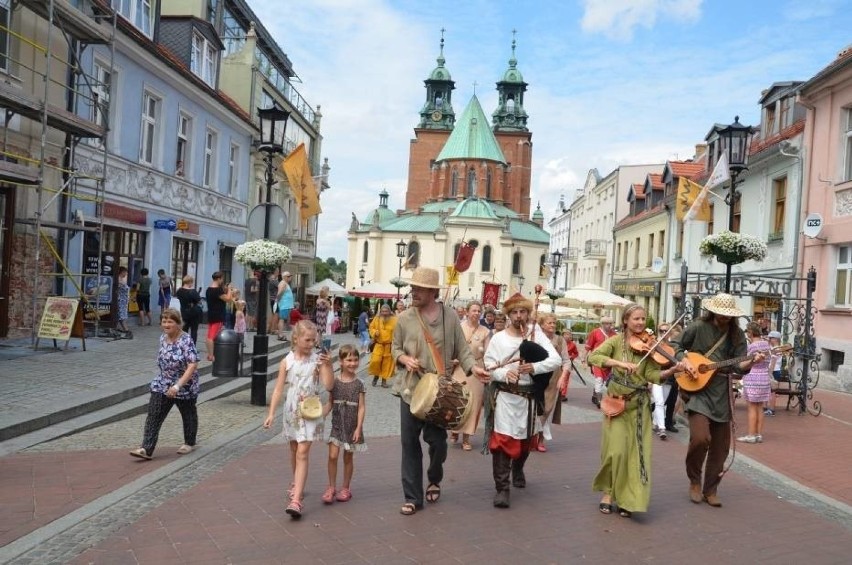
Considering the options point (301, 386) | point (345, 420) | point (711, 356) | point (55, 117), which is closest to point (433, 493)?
point (345, 420)

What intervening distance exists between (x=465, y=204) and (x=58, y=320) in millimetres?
73992

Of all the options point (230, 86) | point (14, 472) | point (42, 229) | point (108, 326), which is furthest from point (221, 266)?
point (14, 472)

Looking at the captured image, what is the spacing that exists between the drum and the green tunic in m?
1.97

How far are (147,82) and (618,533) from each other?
54.4 ft

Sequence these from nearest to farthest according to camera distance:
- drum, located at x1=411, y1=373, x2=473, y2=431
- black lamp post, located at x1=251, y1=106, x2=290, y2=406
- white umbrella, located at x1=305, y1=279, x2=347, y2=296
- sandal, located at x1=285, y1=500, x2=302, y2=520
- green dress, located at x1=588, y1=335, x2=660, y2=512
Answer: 1. sandal, located at x1=285, y1=500, x2=302, y2=520
2. drum, located at x1=411, y1=373, x2=473, y2=431
3. green dress, located at x1=588, y1=335, x2=660, y2=512
4. black lamp post, located at x1=251, y1=106, x2=290, y2=406
5. white umbrella, located at x1=305, y1=279, x2=347, y2=296

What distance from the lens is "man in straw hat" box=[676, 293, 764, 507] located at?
6.49 metres

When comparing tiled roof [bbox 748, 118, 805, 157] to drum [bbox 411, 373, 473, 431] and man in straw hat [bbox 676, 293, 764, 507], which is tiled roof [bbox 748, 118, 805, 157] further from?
drum [bbox 411, 373, 473, 431]

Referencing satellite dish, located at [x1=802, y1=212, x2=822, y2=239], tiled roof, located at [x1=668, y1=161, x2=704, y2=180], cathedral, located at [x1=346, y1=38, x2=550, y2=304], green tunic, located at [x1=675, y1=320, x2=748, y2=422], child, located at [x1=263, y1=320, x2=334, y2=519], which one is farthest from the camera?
cathedral, located at [x1=346, y1=38, x2=550, y2=304]

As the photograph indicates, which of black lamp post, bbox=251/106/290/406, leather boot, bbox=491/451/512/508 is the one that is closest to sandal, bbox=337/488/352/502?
leather boot, bbox=491/451/512/508

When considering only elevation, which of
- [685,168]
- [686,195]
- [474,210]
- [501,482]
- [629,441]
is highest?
[474,210]

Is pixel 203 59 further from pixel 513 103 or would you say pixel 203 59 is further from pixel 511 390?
pixel 513 103

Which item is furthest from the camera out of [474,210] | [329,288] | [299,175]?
[474,210]

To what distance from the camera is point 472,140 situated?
3573 inches

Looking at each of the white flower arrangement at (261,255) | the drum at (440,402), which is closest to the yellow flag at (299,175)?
the white flower arrangement at (261,255)
